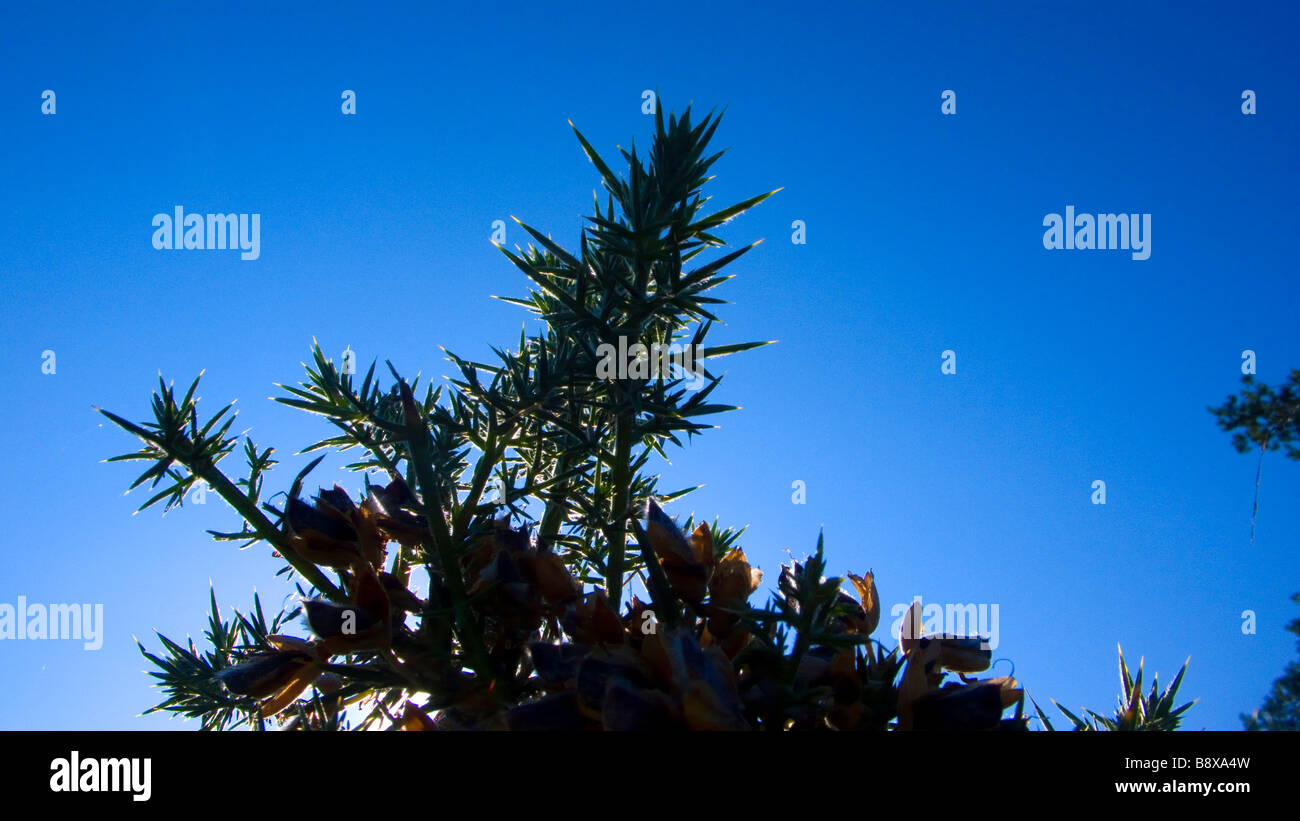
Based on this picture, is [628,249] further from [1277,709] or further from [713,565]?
[1277,709]

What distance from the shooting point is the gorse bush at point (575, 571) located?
2.59ft

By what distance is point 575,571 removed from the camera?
1229 mm

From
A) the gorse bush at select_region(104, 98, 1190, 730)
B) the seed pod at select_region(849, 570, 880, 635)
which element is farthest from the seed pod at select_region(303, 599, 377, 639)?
the seed pod at select_region(849, 570, 880, 635)

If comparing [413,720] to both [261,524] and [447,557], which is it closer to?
[447,557]

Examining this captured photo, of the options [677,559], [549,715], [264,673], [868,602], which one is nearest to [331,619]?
[264,673]

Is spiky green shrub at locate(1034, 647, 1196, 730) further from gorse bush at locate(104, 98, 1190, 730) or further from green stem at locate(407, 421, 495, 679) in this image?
green stem at locate(407, 421, 495, 679)

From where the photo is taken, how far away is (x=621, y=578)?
1015 mm

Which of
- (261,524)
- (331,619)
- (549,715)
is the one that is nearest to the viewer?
(549,715)

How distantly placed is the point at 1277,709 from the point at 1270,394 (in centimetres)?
496

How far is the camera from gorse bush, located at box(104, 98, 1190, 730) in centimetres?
79

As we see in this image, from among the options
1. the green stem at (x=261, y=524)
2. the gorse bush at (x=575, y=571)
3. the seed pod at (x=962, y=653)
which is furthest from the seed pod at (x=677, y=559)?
the green stem at (x=261, y=524)

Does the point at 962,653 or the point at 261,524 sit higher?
the point at 261,524
